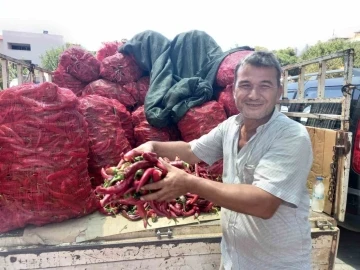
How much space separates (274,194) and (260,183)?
8 cm

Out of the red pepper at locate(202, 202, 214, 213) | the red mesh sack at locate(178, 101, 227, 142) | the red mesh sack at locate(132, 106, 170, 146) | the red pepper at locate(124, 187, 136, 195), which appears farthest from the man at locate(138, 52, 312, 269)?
the red mesh sack at locate(132, 106, 170, 146)

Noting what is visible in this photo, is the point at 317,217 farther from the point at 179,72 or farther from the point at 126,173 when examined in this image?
the point at 179,72

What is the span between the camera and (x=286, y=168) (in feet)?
5.04

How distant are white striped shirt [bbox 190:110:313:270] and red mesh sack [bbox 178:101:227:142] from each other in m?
1.20

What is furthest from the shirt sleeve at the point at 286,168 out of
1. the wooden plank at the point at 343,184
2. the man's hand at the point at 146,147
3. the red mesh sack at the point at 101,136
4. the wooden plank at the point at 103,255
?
the red mesh sack at the point at 101,136

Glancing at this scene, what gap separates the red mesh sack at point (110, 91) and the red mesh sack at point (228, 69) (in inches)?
43.4

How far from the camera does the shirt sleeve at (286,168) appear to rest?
151 centimetres

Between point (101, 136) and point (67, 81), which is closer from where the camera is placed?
point (101, 136)

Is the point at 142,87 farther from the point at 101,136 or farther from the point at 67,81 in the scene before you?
the point at 101,136

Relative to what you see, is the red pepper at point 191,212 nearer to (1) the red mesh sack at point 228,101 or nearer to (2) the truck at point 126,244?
(2) the truck at point 126,244

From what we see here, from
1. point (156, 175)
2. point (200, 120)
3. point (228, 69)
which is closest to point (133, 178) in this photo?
point (156, 175)

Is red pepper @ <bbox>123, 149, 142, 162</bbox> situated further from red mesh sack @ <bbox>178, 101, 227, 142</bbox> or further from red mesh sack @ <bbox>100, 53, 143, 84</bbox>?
red mesh sack @ <bbox>100, 53, 143, 84</bbox>

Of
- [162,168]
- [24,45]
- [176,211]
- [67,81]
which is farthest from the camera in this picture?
[24,45]

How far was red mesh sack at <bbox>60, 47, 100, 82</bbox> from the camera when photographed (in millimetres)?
3902
